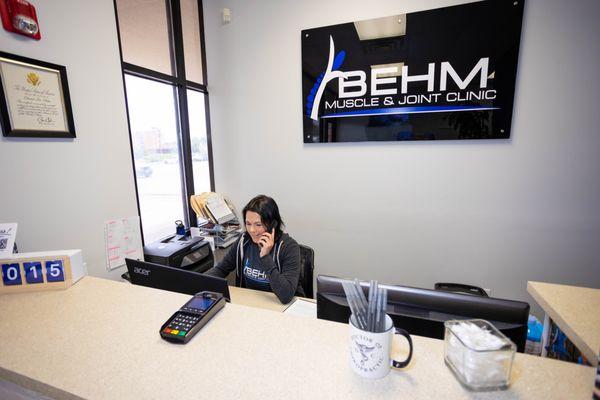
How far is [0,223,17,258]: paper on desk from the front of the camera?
3.57 ft

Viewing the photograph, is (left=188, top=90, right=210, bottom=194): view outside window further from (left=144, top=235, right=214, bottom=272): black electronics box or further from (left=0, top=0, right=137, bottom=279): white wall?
(left=0, top=0, right=137, bottom=279): white wall

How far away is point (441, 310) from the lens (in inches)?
30.5

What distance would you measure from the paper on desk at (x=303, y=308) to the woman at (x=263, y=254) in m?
0.08

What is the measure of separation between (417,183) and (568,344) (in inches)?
54.6

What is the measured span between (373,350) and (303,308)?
0.74 metres

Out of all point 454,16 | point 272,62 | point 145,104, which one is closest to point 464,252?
point 454,16

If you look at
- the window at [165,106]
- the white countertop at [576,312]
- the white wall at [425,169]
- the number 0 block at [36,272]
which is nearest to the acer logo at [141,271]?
the number 0 block at [36,272]

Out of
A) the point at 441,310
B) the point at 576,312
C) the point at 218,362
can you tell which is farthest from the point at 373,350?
the point at 576,312

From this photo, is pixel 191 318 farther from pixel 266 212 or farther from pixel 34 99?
pixel 34 99

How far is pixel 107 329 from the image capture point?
33.2 inches

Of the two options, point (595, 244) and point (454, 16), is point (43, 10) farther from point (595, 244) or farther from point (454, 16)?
point (595, 244)

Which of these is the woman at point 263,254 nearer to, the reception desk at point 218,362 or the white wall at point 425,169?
the reception desk at point 218,362

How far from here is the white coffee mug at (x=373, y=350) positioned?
24.0 inches

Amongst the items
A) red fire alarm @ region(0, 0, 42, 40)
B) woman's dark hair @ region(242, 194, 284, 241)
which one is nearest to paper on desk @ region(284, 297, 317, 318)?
woman's dark hair @ region(242, 194, 284, 241)
